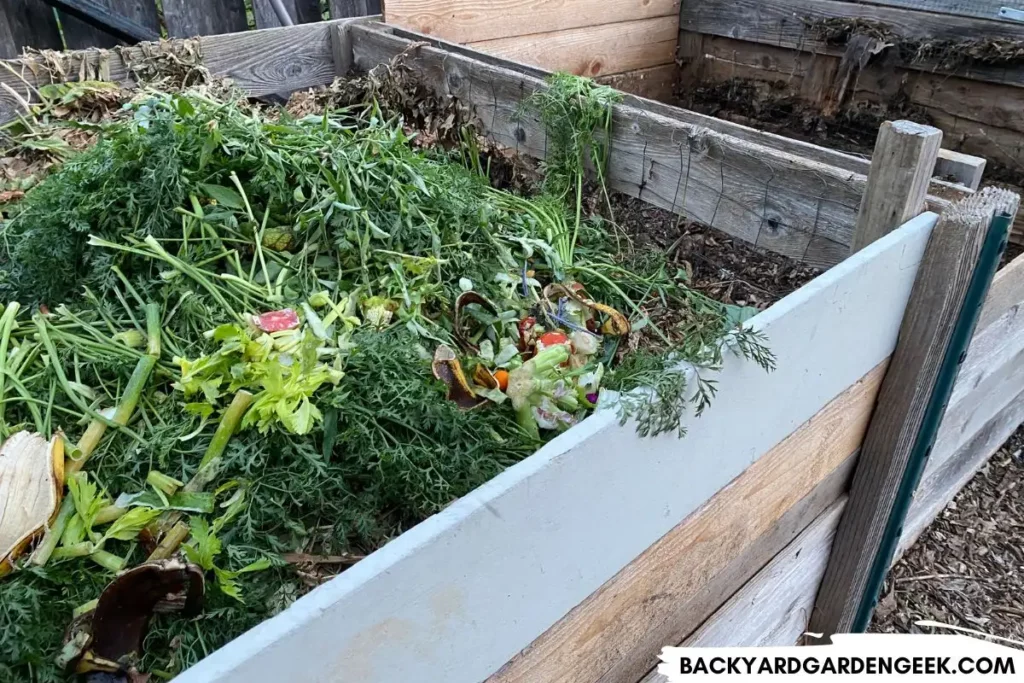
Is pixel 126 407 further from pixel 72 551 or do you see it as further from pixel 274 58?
pixel 274 58

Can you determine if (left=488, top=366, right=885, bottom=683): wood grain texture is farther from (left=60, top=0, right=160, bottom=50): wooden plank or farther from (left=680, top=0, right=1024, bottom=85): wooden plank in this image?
(left=60, top=0, right=160, bottom=50): wooden plank

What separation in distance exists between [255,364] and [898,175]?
116 centimetres

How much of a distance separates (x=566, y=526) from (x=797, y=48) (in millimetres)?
3276

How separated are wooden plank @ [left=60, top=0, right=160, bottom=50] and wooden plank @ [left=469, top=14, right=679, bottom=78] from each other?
1.66m

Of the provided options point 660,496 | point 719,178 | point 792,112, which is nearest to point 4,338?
point 660,496

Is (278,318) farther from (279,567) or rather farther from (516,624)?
(516,624)

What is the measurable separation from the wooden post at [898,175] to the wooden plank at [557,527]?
47 millimetres

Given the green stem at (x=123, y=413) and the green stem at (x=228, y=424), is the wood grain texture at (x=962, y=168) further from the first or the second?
the green stem at (x=123, y=413)

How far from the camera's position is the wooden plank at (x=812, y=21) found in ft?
9.89

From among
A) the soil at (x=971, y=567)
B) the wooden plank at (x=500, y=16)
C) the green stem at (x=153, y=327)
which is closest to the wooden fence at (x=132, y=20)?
the wooden plank at (x=500, y=16)

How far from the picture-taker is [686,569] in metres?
1.33

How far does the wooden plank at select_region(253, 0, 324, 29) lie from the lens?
3.65 metres

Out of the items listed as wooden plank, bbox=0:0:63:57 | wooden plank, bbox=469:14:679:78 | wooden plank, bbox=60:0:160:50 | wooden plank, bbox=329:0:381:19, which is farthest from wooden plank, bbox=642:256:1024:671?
wooden plank, bbox=0:0:63:57

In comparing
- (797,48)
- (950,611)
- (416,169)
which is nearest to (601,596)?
(416,169)
